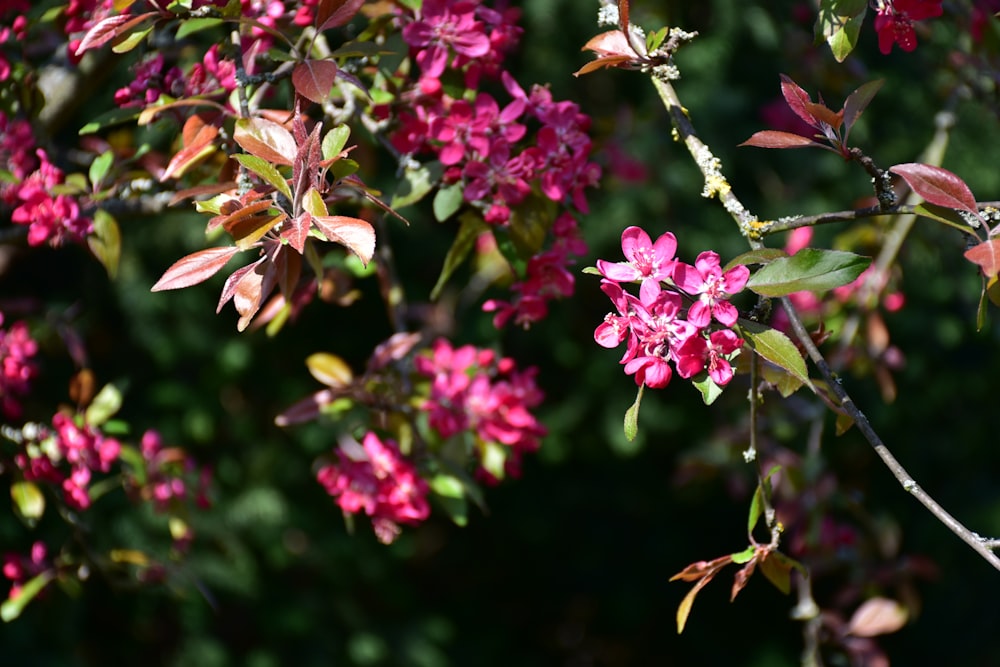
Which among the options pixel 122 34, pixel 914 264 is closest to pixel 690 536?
pixel 914 264

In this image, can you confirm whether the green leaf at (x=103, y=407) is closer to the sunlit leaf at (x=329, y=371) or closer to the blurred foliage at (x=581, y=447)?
the sunlit leaf at (x=329, y=371)

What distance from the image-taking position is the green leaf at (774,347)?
708 millimetres

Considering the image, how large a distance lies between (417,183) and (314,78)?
8.3 inches

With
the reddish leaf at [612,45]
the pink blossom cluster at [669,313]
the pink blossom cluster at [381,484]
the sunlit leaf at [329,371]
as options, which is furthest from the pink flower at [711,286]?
the sunlit leaf at [329,371]

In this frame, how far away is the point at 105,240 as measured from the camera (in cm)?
112

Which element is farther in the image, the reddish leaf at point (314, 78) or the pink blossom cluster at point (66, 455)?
the pink blossom cluster at point (66, 455)

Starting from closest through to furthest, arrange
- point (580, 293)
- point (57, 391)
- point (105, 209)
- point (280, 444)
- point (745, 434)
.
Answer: point (105, 209), point (745, 434), point (57, 391), point (280, 444), point (580, 293)

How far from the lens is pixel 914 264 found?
9.48ft

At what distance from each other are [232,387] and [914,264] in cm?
200

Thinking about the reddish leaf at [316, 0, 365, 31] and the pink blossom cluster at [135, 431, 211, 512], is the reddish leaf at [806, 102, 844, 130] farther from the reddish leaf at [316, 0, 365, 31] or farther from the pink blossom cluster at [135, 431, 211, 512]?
the pink blossom cluster at [135, 431, 211, 512]

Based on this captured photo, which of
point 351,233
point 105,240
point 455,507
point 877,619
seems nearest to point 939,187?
point 351,233

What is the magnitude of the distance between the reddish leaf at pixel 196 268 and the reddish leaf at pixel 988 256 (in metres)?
0.55

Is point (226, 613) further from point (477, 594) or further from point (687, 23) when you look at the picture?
point (687, 23)

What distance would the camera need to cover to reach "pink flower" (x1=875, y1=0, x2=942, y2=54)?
0.91 metres
